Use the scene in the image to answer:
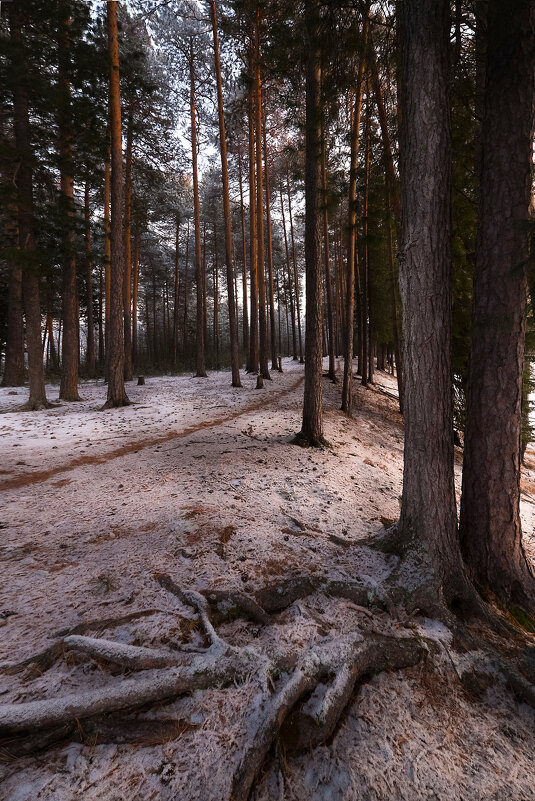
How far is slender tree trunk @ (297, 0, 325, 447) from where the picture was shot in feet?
18.8

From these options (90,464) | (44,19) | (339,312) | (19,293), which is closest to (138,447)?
(90,464)

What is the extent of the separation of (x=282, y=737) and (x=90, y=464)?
15.1ft

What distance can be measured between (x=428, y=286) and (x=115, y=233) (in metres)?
10.1

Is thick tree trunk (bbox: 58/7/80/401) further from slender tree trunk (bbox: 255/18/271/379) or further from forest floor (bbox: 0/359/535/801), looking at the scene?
forest floor (bbox: 0/359/535/801)

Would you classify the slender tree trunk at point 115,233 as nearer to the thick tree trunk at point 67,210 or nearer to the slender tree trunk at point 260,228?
the thick tree trunk at point 67,210

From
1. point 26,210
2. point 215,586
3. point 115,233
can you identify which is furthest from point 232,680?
point 26,210

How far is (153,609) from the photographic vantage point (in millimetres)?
2283

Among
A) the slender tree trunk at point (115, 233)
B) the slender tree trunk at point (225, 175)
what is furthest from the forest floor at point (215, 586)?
the slender tree trunk at point (225, 175)

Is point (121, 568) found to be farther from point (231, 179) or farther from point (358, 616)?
point (231, 179)

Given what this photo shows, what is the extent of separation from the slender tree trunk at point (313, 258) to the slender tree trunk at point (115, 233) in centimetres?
628

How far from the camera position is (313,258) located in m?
6.39

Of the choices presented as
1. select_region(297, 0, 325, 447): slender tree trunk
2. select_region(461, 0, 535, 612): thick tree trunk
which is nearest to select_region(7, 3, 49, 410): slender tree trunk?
select_region(297, 0, 325, 447): slender tree trunk

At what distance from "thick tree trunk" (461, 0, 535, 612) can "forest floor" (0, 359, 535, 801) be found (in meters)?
1.06

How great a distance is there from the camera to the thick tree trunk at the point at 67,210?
935 centimetres
